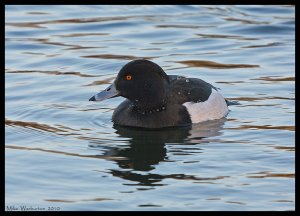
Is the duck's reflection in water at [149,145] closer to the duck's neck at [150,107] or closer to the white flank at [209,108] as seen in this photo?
the white flank at [209,108]

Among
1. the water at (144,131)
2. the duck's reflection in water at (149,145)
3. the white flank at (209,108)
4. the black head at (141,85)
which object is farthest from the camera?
the white flank at (209,108)

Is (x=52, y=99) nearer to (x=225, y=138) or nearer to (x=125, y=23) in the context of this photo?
(x=225, y=138)

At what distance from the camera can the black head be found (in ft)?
39.8

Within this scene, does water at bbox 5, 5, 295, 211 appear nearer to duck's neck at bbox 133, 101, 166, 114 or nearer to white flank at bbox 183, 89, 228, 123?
white flank at bbox 183, 89, 228, 123

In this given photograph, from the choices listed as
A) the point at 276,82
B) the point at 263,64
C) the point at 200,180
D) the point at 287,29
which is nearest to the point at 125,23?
the point at 287,29

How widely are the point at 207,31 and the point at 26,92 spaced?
230 inches

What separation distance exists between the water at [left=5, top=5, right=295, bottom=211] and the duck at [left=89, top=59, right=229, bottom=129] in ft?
0.76

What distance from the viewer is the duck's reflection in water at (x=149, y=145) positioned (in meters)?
9.95

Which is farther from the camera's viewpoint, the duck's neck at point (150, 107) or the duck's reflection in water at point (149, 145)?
the duck's neck at point (150, 107)

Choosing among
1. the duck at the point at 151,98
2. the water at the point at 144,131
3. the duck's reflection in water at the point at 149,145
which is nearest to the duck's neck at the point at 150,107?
the duck at the point at 151,98

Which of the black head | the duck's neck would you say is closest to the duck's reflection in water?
the duck's neck

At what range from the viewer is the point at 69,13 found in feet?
68.0

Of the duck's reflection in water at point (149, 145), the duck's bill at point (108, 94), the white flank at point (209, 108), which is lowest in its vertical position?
the duck's reflection in water at point (149, 145)

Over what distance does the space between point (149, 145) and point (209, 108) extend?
4.93 ft
